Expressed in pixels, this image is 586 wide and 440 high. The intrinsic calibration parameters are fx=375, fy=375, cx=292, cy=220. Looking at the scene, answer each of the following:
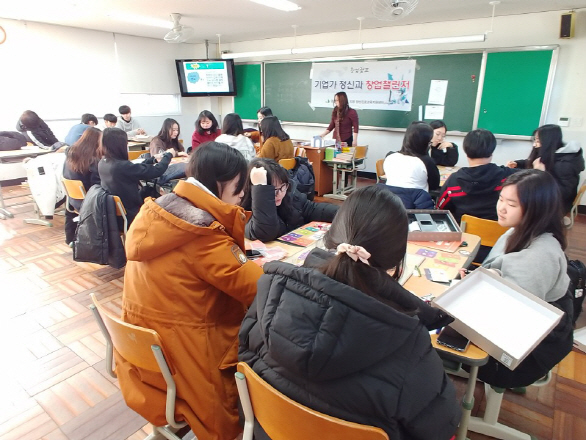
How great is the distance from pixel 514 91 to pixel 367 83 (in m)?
2.27

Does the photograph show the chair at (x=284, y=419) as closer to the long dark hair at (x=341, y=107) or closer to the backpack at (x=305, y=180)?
the backpack at (x=305, y=180)

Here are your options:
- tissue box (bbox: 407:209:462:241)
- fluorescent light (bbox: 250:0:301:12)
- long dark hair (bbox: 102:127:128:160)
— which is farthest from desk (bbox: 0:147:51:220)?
tissue box (bbox: 407:209:462:241)

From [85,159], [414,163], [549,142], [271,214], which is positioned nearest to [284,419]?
[271,214]

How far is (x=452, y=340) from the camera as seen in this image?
1.22m

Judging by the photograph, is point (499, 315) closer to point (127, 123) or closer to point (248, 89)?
point (127, 123)

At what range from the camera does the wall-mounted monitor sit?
793 cm

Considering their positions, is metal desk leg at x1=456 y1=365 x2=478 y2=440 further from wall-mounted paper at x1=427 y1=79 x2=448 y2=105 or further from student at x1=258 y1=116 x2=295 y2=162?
wall-mounted paper at x1=427 y1=79 x2=448 y2=105

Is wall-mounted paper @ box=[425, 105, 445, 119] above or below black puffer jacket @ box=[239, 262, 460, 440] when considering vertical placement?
above

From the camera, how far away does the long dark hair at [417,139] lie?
285 centimetres

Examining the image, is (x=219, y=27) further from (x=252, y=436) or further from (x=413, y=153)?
(x=252, y=436)

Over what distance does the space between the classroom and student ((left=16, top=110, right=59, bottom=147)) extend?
0.86 m

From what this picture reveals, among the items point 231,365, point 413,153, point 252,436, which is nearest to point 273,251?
point 231,365

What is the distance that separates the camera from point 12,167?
4.76 meters

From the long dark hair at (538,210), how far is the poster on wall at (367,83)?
4998 millimetres
